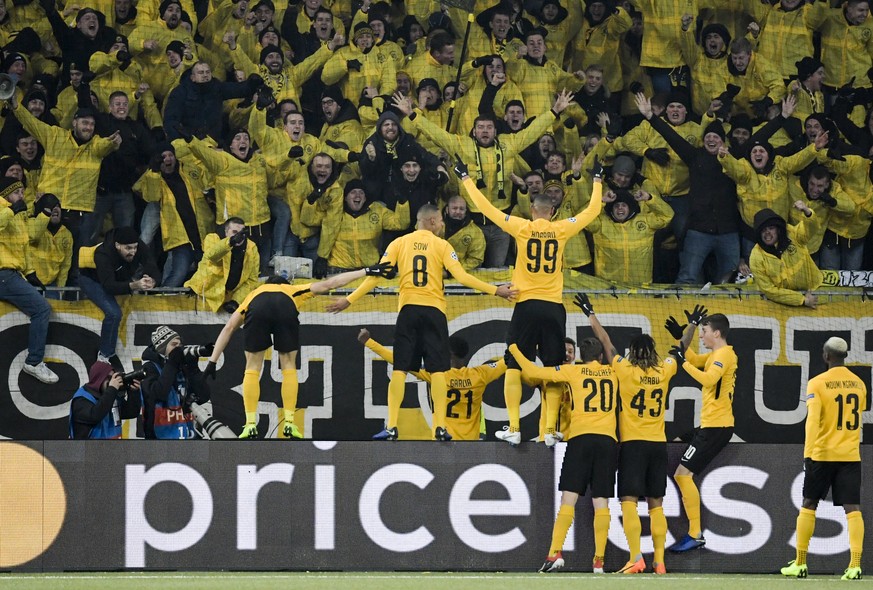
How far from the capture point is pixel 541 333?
10.7 m

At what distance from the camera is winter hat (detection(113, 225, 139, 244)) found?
12375mm

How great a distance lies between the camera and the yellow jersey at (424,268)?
10.6m

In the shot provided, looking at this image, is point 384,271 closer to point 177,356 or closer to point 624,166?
point 177,356

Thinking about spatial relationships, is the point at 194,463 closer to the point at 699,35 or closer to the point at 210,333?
the point at 210,333

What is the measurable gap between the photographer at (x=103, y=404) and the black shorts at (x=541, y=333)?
3.00 meters

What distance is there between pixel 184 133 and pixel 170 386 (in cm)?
380

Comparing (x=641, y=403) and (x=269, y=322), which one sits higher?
(x=269, y=322)

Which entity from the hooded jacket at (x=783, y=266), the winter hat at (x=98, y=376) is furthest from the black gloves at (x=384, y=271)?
the hooded jacket at (x=783, y=266)

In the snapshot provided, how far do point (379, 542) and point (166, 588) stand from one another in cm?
190

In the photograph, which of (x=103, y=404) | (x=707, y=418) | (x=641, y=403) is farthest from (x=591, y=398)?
(x=103, y=404)

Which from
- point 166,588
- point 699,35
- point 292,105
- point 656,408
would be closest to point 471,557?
point 656,408

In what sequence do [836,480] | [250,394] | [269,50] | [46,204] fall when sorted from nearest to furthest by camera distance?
[836,480] < [250,394] < [46,204] < [269,50]

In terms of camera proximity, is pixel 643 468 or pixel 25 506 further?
pixel 643 468

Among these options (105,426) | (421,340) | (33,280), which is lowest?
(105,426)
